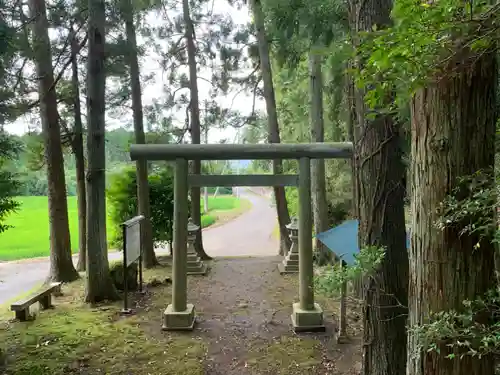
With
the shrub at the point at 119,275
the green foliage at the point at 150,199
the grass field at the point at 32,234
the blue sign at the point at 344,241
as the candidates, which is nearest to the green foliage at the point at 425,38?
the blue sign at the point at 344,241

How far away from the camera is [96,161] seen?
19.0 feet

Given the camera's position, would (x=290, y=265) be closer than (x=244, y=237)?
Yes

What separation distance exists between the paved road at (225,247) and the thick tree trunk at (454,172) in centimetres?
526

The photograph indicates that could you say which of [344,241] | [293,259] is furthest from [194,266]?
[344,241]

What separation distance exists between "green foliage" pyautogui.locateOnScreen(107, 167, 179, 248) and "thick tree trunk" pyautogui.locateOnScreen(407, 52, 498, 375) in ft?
27.8

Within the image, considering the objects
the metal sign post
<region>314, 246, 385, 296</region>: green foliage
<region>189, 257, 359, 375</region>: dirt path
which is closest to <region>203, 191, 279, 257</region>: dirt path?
<region>189, 257, 359, 375</region>: dirt path

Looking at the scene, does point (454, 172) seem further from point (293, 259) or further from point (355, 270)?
point (293, 259)

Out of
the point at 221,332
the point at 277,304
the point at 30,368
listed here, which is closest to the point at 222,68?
the point at 277,304

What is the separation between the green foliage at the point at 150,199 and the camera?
9.77 meters

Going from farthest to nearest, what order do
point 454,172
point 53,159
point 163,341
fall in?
1. point 53,159
2. point 163,341
3. point 454,172

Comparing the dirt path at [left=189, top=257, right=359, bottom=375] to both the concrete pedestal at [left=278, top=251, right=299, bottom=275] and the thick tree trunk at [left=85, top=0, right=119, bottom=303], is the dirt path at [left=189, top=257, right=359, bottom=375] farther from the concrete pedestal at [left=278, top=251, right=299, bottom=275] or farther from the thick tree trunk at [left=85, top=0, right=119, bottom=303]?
the thick tree trunk at [left=85, top=0, right=119, bottom=303]

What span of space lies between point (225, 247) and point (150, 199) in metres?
5.56

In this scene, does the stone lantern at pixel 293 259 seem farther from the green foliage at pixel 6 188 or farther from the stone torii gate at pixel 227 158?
the green foliage at pixel 6 188

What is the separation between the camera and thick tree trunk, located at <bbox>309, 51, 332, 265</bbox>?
8.05 metres
